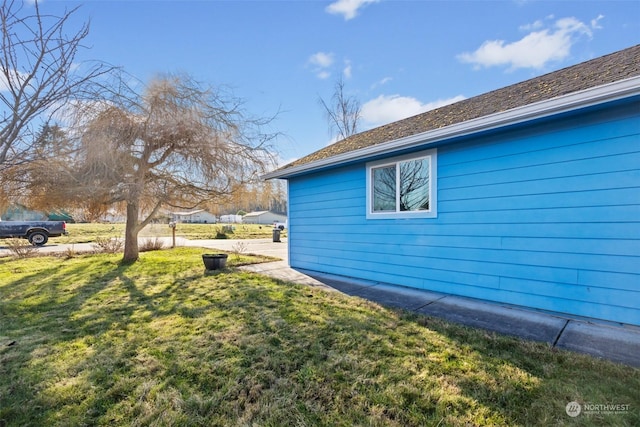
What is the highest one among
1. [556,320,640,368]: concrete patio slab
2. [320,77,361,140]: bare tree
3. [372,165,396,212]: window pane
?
[320,77,361,140]: bare tree

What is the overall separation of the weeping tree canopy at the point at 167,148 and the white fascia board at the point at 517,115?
2.84 m

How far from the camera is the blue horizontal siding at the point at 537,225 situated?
3367 mm

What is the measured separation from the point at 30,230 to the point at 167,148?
484 inches

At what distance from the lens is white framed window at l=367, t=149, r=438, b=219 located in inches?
197

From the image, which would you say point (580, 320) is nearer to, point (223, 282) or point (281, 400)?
point (281, 400)

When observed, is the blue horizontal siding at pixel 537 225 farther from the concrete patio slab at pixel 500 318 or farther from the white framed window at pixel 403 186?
the concrete patio slab at pixel 500 318

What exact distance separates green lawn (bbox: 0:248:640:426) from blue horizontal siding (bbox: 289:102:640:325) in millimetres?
1418

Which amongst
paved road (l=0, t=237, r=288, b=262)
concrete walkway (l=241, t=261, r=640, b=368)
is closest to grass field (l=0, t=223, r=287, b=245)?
paved road (l=0, t=237, r=288, b=262)

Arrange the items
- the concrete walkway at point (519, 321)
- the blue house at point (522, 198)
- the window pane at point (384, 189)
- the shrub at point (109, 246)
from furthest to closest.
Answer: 1. the shrub at point (109, 246)
2. the window pane at point (384, 189)
3. the blue house at point (522, 198)
4. the concrete walkway at point (519, 321)

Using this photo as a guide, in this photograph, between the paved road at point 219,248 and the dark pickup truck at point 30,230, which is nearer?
the paved road at point 219,248

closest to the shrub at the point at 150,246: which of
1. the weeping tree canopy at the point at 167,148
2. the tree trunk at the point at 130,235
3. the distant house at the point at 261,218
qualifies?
the tree trunk at the point at 130,235

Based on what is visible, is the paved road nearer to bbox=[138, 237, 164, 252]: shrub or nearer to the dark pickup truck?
the dark pickup truck

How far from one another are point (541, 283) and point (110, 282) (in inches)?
299

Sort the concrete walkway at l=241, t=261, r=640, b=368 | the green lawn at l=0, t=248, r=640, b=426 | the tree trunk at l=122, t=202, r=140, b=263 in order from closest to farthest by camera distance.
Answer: the green lawn at l=0, t=248, r=640, b=426 < the concrete walkway at l=241, t=261, r=640, b=368 < the tree trunk at l=122, t=202, r=140, b=263
